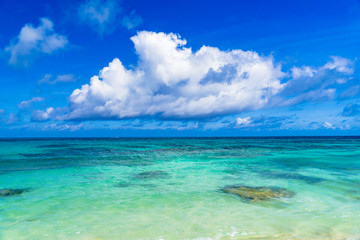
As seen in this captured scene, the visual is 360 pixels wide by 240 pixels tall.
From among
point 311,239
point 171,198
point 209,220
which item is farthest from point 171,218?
point 311,239

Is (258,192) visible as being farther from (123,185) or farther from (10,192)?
(10,192)

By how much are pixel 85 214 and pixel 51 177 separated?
8352 mm

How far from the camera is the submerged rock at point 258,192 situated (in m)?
9.54

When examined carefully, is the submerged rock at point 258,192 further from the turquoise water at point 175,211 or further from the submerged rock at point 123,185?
the submerged rock at point 123,185

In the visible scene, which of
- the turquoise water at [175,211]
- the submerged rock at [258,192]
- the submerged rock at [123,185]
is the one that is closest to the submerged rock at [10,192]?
the turquoise water at [175,211]

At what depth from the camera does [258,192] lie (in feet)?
33.6

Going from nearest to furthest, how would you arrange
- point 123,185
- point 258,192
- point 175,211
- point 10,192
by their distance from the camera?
1. point 175,211
2. point 258,192
3. point 10,192
4. point 123,185

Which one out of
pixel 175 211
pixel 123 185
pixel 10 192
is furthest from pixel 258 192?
pixel 10 192

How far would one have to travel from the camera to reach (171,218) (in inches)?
296

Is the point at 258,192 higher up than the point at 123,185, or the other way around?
the point at 258,192

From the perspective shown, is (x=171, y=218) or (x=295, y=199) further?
(x=295, y=199)

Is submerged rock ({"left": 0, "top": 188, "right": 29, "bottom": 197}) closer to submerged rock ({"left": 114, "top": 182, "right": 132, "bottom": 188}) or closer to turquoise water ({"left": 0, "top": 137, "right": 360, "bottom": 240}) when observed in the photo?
turquoise water ({"left": 0, "top": 137, "right": 360, "bottom": 240})

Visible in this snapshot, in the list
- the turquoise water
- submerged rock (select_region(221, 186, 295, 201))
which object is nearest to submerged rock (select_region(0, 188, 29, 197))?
the turquoise water

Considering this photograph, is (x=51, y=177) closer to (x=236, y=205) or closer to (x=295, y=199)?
(x=236, y=205)
